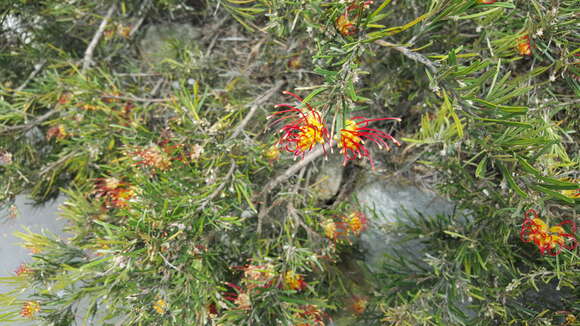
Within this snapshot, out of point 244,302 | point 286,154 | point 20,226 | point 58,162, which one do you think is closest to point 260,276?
point 244,302

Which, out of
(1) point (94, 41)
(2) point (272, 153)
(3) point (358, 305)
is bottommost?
(3) point (358, 305)

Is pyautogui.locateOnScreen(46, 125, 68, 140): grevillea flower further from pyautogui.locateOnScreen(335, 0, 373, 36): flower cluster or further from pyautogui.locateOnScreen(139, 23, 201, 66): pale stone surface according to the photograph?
pyautogui.locateOnScreen(335, 0, 373, 36): flower cluster

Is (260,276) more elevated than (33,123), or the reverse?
(33,123)

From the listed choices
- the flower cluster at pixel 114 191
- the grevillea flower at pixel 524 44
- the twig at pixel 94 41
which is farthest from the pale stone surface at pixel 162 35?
the grevillea flower at pixel 524 44

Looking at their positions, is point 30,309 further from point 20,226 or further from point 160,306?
point 20,226

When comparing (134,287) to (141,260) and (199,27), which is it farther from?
(199,27)

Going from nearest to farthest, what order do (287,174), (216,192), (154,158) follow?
(216,192) → (154,158) → (287,174)

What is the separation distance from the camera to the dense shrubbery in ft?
2.87

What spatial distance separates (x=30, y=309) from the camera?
3.83 ft

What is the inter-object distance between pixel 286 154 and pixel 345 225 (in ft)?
1.25

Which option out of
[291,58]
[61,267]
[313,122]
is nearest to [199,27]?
[291,58]

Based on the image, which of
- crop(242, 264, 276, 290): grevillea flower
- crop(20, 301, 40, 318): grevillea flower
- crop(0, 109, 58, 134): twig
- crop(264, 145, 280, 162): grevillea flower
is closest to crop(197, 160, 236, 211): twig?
crop(264, 145, 280, 162): grevillea flower

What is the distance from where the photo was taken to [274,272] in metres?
1.19

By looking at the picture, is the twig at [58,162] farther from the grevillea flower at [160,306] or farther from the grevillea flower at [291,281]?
the grevillea flower at [291,281]
